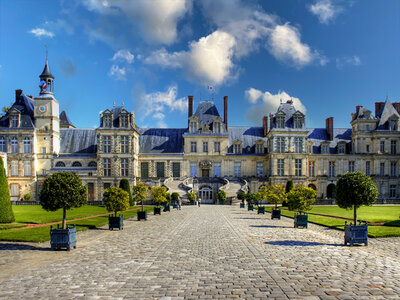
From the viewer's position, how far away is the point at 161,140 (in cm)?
5712

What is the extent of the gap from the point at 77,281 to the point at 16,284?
58.8 inches

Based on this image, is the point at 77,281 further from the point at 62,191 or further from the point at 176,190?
the point at 176,190

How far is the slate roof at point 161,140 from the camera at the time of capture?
183ft

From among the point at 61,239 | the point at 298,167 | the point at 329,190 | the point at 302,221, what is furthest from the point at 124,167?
the point at 61,239

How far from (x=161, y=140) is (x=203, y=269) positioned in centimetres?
4720

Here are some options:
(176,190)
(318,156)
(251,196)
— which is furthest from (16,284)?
(318,156)

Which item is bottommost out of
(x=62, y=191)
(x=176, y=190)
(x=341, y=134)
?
(x=176, y=190)

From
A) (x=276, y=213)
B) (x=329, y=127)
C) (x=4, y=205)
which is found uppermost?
(x=329, y=127)

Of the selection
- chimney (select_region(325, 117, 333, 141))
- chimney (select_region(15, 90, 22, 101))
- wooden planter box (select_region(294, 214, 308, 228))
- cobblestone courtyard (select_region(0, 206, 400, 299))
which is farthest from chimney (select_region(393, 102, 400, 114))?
chimney (select_region(15, 90, 22, 101))

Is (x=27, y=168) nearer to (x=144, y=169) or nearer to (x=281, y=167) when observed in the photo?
(x=144, y=169)

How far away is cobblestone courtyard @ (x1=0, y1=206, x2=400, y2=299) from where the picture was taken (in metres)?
8.38

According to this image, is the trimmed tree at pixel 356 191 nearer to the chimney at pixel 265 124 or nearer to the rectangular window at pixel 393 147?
the chimney at pixel 265 124

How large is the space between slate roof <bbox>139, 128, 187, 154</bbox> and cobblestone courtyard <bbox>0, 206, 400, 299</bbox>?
128 ft

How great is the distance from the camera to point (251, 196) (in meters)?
40.4
